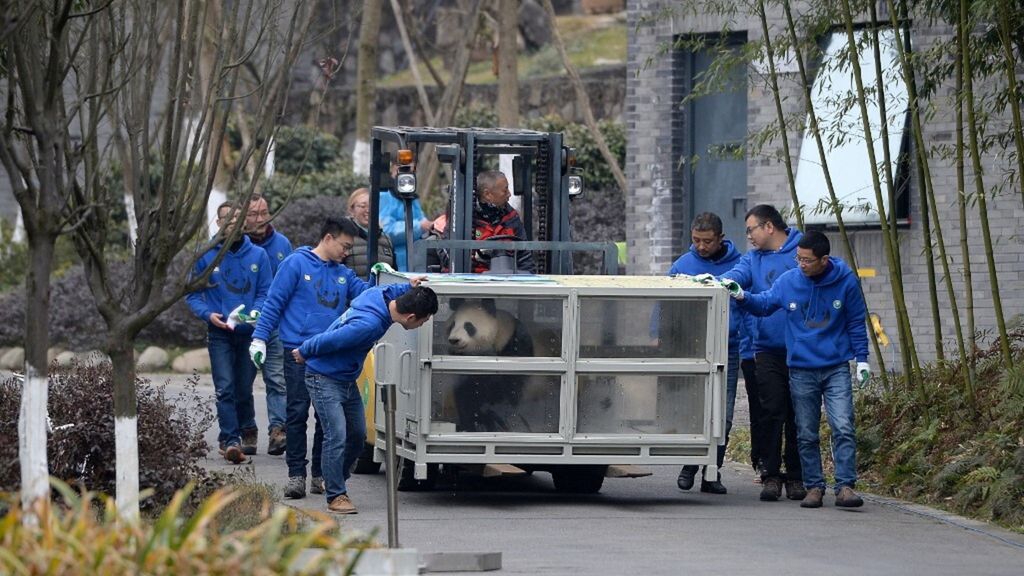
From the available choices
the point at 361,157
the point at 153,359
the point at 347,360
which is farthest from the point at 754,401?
the point at 361,157

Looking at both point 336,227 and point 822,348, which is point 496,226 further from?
point 822,348

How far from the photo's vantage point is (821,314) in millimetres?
10828

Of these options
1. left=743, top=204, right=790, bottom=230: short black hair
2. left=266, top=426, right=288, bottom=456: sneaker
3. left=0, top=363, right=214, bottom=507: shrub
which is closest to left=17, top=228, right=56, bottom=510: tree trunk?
left=0, top=363, right=214, bottom=507: shrub

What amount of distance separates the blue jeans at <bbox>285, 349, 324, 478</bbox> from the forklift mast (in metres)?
1.12

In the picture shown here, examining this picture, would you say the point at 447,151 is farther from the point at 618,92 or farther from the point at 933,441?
the point at 618,92

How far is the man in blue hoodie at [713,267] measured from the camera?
11453 mm

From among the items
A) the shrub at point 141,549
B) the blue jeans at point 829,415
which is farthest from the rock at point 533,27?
the shrub at point 141,549

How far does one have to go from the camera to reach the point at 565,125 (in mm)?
31781

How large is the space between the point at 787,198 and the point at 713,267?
6535 millimetres

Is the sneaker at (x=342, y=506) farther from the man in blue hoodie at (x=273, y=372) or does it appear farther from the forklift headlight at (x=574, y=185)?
the forklift headlight at (x=574, y=185)

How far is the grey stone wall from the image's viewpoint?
53.6 feet

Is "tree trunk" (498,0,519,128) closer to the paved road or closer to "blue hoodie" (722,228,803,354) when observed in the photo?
the paved road

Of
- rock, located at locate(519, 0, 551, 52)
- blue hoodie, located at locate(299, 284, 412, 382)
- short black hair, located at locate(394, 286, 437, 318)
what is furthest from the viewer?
rock, located at locate(519, 0, 551, 52)

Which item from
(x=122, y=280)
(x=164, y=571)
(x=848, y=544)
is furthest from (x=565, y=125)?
(x=164, y=571)
